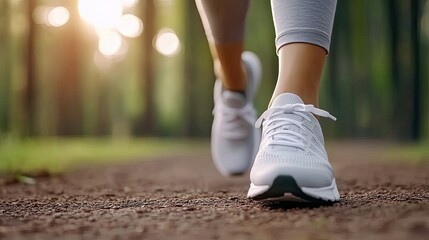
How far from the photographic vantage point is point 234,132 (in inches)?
86.4

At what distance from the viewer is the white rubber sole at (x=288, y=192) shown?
110cm

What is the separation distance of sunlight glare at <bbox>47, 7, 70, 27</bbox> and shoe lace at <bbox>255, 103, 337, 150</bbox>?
10.1 meters

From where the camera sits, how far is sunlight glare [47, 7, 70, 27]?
36.4 ft

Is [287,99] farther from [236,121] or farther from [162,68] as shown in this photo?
[162,68]

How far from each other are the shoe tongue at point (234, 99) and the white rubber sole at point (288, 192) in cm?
104

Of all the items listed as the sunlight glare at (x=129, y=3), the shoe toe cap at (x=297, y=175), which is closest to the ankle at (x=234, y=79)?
the shoe toe cap at (x=297, y=175)

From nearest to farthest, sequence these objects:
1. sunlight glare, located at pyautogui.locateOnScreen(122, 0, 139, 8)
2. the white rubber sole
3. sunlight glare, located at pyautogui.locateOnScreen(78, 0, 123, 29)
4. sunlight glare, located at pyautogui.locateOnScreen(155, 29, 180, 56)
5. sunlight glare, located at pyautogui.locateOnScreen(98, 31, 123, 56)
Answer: the white rubber sole < sunlight glare, located at pyautogui.locateOnScreen(122, 0, 139, 8) < sunlight glare, located at pyautogui.locateOnScreen(155, 29, 180, 56) < sunlight glare, located at pyautogui.locateOnScreen(78, 0, 123, 29) < sunlight glare, located at pyautogui.locateOnScreen(98, 31, 123, 56)

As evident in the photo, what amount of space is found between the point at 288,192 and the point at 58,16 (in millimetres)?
10855

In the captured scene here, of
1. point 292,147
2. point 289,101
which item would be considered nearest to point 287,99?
point 289,101

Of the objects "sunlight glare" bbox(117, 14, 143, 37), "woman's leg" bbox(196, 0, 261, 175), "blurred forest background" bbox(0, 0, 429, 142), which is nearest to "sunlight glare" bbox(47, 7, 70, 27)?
"blurred forest background" bbox(0, 0, 429, 142)

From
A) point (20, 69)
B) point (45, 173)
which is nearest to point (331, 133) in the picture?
point (20, 69)

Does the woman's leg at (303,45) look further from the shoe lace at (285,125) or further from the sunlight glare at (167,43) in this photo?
the sunlight glare at (167,43)

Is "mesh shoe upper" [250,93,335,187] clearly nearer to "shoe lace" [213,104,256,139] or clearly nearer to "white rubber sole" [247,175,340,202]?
"white rubber sole" [247,175,340,202]

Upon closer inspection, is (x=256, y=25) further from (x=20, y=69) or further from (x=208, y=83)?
(x=20, y=69)
